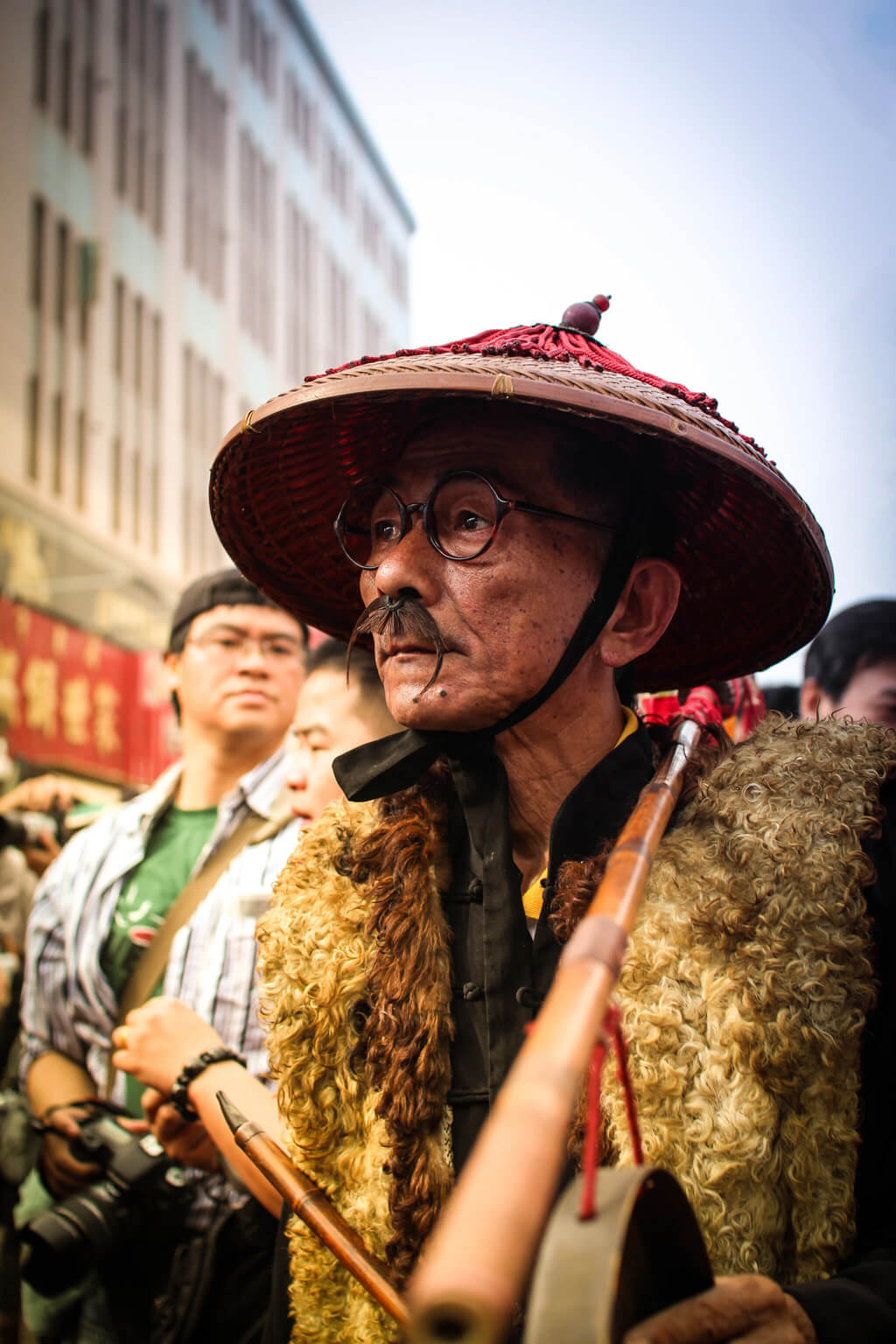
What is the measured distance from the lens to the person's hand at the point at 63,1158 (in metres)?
2.85

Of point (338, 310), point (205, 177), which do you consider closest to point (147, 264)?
point (205, 177)

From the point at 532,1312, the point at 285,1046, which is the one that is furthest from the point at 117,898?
the point at 532,1312

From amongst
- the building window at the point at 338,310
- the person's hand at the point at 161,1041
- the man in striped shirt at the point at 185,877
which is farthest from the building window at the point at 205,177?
the person's hand at the point at 161,1041

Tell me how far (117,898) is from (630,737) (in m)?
2.07

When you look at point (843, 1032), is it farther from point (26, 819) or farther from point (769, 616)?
point (26, 819)

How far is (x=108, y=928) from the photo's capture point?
3.22 metres

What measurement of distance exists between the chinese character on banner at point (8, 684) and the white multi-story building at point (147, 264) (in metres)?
2.11

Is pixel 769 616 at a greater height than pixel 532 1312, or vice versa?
pixel 769 616

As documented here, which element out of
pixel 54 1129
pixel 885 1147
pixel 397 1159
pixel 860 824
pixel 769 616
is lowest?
pixel 54 1129

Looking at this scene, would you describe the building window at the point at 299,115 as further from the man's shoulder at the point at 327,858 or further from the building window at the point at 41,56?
the man's shoulder at the point at 327,858

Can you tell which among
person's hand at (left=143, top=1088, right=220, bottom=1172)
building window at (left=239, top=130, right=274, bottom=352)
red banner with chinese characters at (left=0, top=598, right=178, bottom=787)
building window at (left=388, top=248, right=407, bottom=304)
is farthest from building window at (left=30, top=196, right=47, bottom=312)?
person's hand at (left=143, top=1088, right=220, bottom=1172)

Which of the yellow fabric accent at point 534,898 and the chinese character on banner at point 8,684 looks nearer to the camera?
the yellow fabric accent at point 534,898

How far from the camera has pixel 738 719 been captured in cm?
295

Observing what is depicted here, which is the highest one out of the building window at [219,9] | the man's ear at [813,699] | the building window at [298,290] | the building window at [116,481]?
the building window at [219,9]
